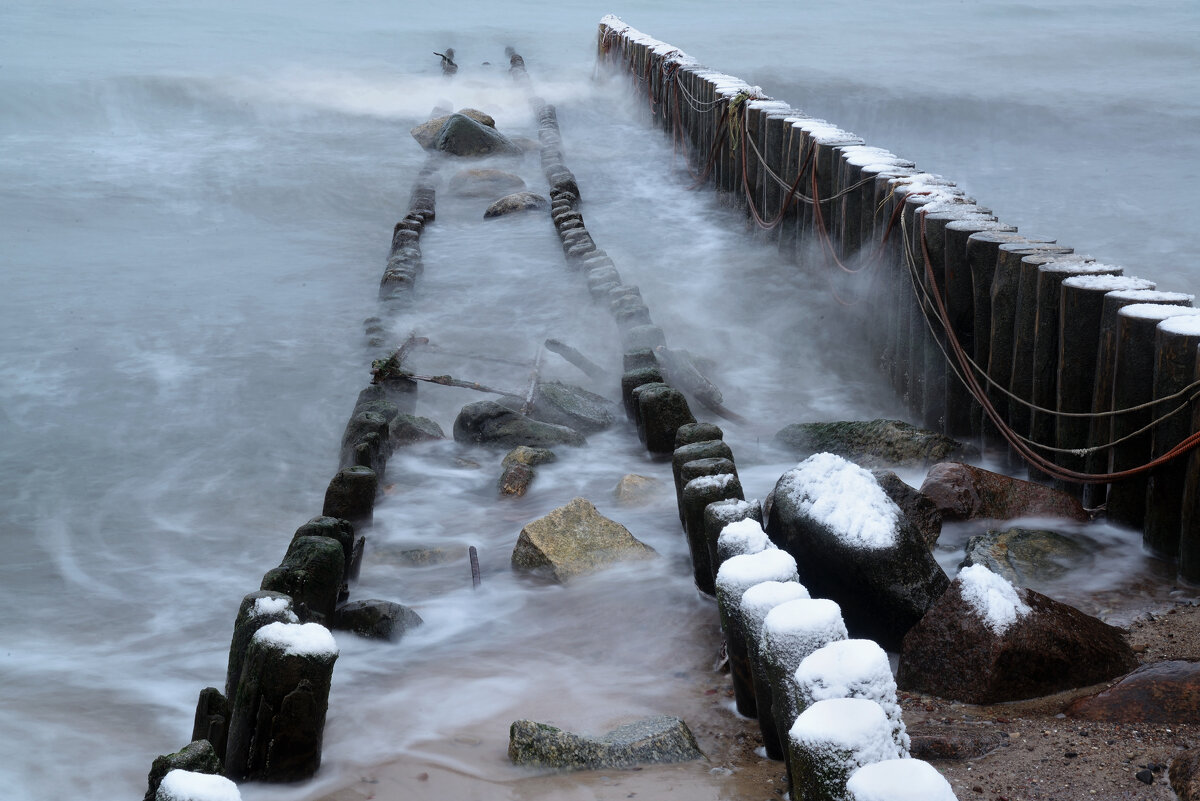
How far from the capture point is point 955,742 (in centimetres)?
308

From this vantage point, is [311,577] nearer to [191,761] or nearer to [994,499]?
[191,761]

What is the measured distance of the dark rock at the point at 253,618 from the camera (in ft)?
11.1

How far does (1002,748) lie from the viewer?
3078 millimetres

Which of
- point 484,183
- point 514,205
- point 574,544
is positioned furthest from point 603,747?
point 484,183

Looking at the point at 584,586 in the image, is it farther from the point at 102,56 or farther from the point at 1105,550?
the point at 102,56

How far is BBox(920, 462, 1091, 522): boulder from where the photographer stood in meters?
4.79

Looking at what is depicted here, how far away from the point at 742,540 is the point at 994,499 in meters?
1.81

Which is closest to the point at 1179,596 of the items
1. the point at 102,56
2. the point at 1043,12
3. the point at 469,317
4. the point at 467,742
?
the point at 467,742

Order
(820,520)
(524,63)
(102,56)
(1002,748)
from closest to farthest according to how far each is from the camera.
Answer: (1002,748), (820,520), (524,63), (102,56)

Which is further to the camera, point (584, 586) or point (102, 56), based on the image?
point (102, 56)

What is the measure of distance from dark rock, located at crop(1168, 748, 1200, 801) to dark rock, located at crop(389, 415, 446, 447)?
4638mm

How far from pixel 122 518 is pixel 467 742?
11.7 ft

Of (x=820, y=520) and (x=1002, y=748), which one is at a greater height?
(x=820, y=520)

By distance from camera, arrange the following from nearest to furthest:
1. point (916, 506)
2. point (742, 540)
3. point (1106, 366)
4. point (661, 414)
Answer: point (742, 540) < point (1106, 366) < point (916, 506) < point (661, 414)
